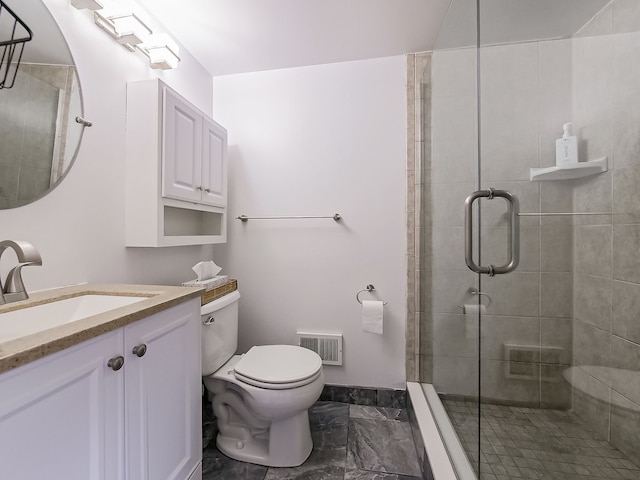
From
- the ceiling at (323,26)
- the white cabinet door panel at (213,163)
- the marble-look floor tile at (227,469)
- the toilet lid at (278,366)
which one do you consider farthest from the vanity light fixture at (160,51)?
the marble-look floor tile at (227,469)

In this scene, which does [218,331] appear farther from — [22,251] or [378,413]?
[378,413]

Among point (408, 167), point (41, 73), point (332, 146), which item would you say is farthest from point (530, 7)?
point (41, 73)

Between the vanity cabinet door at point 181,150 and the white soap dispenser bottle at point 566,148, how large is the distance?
152 centimetres

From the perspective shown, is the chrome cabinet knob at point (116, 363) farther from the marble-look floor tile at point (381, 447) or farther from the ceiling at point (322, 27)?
the ceiling at point (322, 27)

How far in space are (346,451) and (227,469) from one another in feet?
1.89

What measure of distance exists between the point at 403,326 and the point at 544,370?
2.97ft

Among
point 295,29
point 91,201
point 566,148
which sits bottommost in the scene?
point 91,201

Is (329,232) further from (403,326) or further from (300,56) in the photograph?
(300,56)

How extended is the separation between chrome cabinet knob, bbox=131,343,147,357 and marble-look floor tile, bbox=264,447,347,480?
961 millimetres

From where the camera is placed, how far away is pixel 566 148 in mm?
938

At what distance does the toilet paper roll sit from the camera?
1773 mm

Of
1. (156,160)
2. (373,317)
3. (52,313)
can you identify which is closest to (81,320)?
(52,313)

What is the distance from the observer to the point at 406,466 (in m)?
1.38

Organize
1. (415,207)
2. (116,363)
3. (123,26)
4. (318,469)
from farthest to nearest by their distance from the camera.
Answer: (415,207), (318,469), (123,26), (116,363)
